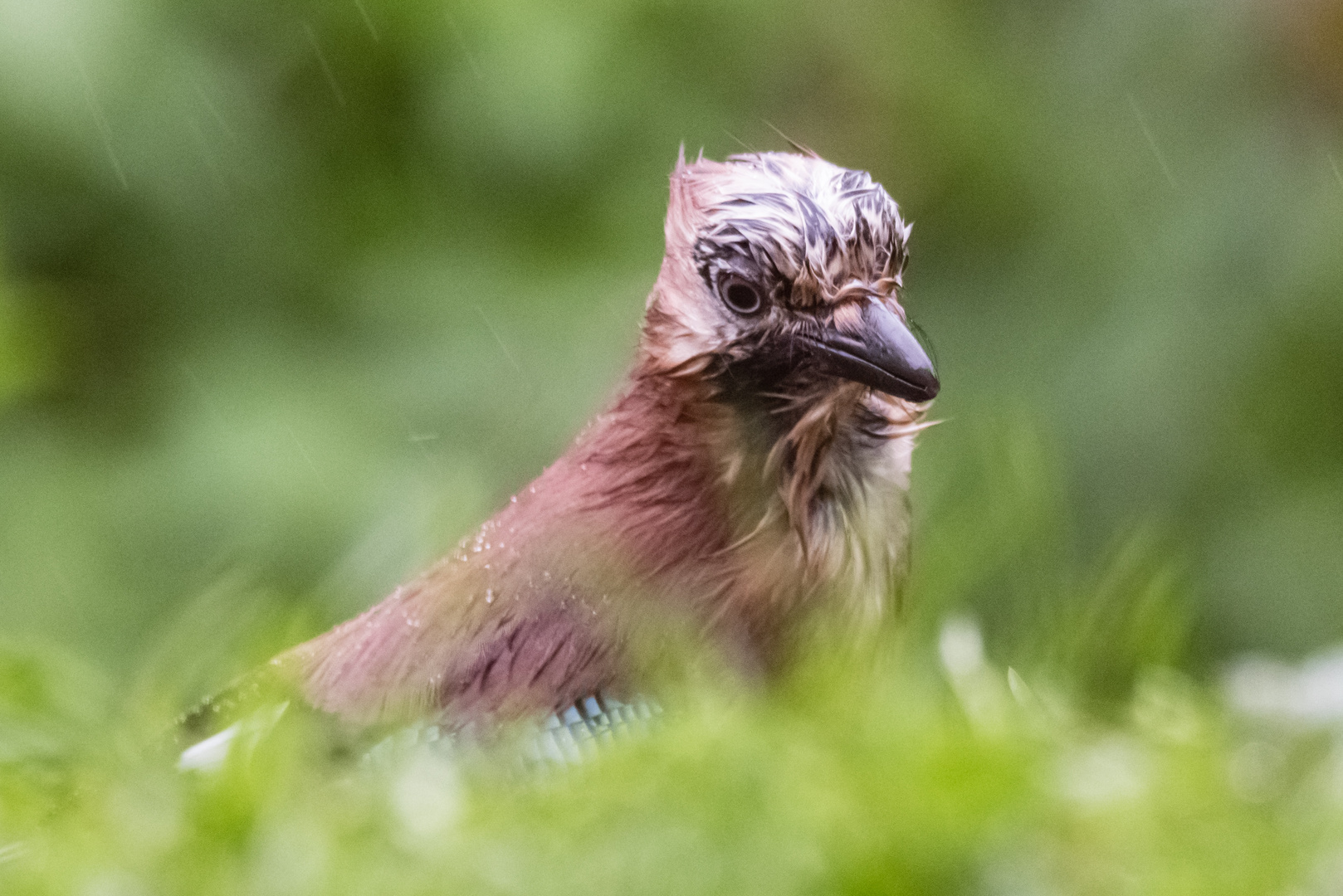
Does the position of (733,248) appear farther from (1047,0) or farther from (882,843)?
(1047,0)

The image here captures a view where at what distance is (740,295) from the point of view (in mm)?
1056

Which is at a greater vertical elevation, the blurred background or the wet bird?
the blurred background

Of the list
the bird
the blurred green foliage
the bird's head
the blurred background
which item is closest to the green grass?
the bird

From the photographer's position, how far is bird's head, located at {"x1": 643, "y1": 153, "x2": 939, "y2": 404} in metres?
1.01

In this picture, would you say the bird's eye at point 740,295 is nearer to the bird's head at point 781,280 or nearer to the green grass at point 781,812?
the bird's head at point 781,280

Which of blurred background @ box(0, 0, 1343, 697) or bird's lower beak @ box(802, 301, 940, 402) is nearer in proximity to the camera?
bird's lower beak @ box(802, 301, 940, 402)

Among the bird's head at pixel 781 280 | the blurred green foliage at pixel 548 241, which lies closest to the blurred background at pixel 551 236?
the blurred green foliage at pixel 548 241

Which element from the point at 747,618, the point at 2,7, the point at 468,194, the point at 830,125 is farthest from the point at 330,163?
the point at 747,618

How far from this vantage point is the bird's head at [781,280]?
1012 mm

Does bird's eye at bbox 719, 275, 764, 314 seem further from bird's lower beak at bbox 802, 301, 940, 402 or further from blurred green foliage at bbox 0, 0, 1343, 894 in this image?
blurred green foliage at bbox 0, 0, 1343, 894

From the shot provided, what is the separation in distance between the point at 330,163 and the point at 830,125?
728 mm

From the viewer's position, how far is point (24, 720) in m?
0.58

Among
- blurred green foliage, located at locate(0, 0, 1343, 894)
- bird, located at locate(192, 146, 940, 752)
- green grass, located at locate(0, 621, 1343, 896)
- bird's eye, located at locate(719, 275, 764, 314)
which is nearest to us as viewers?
green grass, located at locate(0, 621, 1343, 896)

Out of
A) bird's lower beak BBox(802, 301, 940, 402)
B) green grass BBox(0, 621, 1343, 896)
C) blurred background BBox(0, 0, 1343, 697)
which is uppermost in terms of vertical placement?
blurred background BBox(0, 0, 1343, 697)
